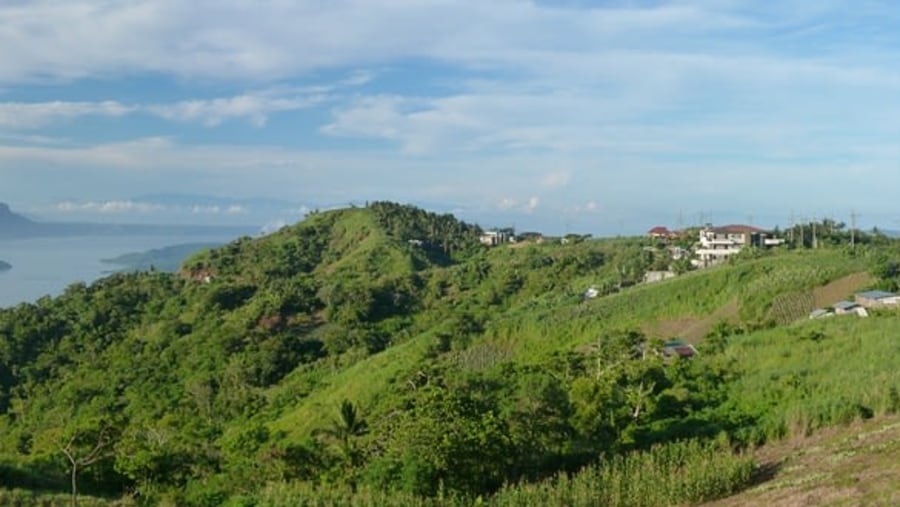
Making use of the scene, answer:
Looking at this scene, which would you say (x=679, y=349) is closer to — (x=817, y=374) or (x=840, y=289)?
(x=817, y=374)

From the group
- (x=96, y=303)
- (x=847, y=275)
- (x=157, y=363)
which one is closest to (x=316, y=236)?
(x=96, y=303)

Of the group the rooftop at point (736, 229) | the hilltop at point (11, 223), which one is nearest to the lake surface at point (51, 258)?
the hilltop at point (11, 223)

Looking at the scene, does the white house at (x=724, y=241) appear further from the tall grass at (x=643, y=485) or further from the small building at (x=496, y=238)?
the tall grass at (x=643, y=485)

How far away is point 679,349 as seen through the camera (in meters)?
37.8

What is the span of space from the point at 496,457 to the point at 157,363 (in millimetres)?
40375

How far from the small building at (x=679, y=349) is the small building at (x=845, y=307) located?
7.24 m

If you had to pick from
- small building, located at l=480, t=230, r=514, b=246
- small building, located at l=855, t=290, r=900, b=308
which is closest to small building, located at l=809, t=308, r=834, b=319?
small building, located at l=855, t=290, r=900, b=308

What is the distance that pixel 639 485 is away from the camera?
1617 cm

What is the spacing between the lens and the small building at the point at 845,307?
1542 inches

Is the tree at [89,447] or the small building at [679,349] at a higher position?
the small building at [679,349]

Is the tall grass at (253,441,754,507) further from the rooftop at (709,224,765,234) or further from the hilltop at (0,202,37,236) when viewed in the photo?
the hilltop at (0,202,37,236)

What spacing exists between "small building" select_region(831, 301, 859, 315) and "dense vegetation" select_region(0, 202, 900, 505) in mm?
2623

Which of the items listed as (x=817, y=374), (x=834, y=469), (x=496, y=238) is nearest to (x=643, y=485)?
(x=834, y=469)

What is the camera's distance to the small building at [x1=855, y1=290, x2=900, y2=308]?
3906cm
